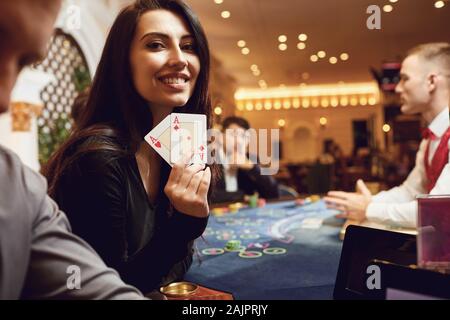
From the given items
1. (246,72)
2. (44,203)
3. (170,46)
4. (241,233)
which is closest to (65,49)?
(241,233)

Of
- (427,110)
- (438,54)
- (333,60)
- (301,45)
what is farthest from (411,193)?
(333,60)

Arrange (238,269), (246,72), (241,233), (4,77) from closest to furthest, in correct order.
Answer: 1. (4,77)
2. (238,269)
3. (241,233)
4. (246,72)

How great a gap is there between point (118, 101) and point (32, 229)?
59cm

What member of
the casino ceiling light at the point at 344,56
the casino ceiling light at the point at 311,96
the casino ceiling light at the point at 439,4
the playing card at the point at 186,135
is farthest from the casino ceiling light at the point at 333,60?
the playing card at the point at 186,135

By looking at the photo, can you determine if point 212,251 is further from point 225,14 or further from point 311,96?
point 311,96

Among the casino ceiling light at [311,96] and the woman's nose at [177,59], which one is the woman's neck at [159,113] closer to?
the woman's nose at [177,59]

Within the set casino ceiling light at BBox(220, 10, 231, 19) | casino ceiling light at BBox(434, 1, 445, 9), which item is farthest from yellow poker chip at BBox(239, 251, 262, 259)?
casino ceiling light at BBox(434, 1, 445, 9)

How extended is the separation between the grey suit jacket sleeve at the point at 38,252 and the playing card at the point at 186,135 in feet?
1.23

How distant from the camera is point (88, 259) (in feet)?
1.94

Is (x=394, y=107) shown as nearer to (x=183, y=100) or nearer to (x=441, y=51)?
(x=441, y=51)

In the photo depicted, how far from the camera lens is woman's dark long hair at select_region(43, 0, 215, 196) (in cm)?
101

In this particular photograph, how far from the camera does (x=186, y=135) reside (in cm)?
98

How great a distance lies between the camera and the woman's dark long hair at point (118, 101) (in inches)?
39.6
